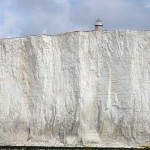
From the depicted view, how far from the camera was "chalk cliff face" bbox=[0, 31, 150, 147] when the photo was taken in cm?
2522

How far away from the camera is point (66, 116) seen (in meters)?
25.8

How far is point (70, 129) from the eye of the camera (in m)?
25.6

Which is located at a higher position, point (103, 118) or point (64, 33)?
point (64, 33)

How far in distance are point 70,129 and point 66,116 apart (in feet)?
1.60

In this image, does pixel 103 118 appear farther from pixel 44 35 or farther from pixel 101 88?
pixel 44 35

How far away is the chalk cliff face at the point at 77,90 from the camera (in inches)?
993

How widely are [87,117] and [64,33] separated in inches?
124

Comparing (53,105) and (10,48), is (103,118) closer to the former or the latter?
(53,105)

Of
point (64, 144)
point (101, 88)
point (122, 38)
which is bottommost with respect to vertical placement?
point (64, 144)

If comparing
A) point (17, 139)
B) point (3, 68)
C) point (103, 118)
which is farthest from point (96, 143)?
point (3, 68)

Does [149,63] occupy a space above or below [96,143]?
above

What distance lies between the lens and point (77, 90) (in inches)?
1012

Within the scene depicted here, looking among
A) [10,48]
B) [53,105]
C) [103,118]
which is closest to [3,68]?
[10,48]

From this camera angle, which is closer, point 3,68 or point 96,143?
point 96,143
